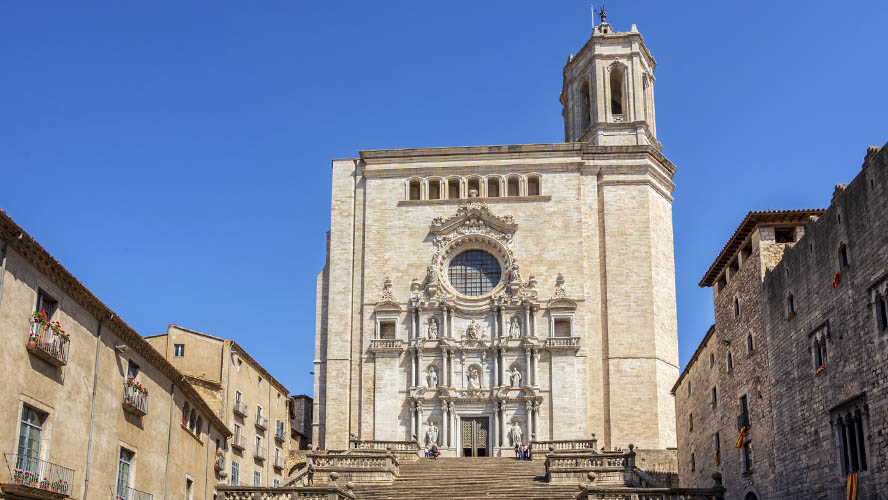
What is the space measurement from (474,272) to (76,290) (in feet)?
86.4

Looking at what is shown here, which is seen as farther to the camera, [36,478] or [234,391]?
[234,391]

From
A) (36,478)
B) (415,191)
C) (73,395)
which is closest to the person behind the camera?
(36,478)

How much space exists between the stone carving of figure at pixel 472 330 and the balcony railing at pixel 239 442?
1070cm

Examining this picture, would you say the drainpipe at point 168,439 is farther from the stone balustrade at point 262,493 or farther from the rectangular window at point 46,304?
the rectangular window at point 46,304

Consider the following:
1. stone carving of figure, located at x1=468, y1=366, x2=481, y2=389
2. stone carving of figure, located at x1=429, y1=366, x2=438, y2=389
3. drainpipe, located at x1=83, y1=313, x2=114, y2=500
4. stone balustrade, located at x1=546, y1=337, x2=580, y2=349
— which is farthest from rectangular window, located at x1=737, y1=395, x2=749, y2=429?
drainpipe, located at x1=83, y1=313, x2=114, y2=500

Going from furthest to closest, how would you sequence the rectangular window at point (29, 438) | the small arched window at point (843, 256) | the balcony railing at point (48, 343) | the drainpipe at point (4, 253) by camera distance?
the small arched window at point (843, 256)
the balcony railing at point (48, 343)
the rectangular window at point (29, 438)
the drainpipe at point (4, 253)

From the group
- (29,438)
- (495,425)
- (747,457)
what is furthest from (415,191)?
(29,438)

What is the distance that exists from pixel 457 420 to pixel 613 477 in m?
13.8

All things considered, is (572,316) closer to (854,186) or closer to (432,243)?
(432,243)

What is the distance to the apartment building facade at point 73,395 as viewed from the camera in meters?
18.0

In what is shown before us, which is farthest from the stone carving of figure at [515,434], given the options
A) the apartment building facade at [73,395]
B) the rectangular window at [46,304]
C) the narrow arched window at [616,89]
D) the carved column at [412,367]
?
the rectangular window at [46,304]

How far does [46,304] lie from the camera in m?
20.1

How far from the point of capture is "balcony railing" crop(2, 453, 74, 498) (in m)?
17.5

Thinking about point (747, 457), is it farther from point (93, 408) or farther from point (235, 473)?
point (235, 473)
